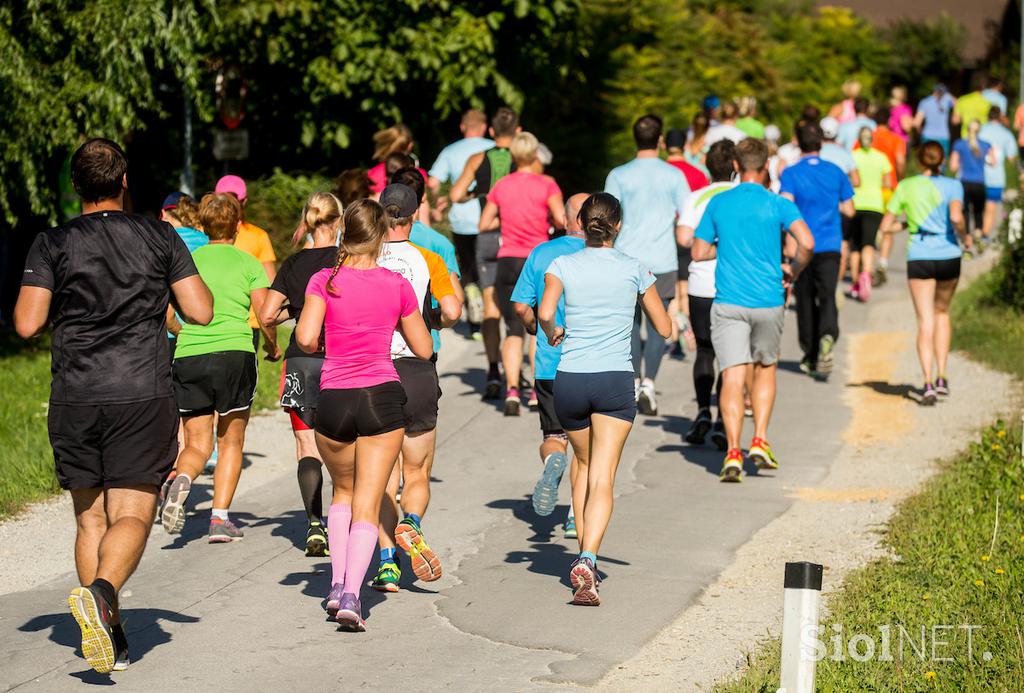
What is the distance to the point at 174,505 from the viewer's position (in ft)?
27.6

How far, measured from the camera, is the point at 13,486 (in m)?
10.2

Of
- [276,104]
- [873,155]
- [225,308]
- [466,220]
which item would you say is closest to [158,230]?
[225,308]

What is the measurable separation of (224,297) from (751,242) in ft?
11.7

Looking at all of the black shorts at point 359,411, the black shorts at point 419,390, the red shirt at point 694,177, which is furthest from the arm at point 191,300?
the red shirt at point 694,177

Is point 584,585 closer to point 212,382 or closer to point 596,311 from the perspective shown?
point 596,311

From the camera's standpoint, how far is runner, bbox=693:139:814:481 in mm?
10617

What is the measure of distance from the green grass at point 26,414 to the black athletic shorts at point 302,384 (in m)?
2.36

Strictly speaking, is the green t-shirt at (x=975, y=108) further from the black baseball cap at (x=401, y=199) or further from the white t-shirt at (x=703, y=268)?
the black baseball cap at (x=401, y=199)

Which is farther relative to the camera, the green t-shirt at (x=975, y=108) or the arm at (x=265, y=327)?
the green t-shirt at (x=975, y=108)

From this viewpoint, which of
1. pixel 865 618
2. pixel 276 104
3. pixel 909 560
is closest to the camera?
pixel 865 618

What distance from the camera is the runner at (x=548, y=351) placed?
27.1ft

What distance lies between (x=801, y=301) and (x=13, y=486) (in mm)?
7436

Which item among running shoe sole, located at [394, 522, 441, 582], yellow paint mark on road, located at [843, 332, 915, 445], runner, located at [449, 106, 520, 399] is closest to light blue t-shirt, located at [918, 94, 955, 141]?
yellow paint mark on road, located at [843, 332, 915, 445]

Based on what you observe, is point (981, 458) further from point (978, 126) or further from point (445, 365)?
point (978, 126)
